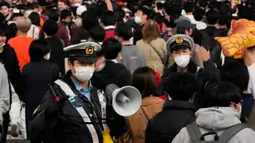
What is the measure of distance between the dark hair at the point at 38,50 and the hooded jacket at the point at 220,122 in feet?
10.5

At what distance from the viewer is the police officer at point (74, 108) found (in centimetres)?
359

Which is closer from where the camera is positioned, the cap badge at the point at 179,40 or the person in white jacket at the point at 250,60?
the person in white jacket at the point at 250,60

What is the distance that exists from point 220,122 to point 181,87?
2.91 feet

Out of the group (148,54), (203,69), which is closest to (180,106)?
(203,69)

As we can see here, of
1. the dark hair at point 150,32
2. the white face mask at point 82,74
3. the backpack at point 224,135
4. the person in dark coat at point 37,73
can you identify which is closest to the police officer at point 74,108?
the white face mask at point 82,74

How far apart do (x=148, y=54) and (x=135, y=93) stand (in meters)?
3.56

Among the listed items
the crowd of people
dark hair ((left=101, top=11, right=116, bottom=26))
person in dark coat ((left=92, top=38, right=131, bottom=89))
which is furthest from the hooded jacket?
dark hair ((left=101, top=11, right=116, bottom=26))

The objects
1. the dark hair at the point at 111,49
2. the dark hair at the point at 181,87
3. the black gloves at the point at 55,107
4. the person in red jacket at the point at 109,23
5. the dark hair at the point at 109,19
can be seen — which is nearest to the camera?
the black gloves at the point at 55,107

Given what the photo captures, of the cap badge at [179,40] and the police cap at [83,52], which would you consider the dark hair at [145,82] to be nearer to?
the police cap at [83,52]

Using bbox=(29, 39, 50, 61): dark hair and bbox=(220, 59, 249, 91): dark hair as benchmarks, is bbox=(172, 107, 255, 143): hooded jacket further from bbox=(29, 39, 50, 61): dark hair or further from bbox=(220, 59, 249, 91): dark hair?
bbox=(29, 39, 50, 61): dark hair

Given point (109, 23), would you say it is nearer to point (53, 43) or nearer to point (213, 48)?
point (53, 43)

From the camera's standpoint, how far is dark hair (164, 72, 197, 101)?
151 inches

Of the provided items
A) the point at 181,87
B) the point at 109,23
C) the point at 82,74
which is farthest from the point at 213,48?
the point at 82,74

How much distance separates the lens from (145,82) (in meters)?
4.34
